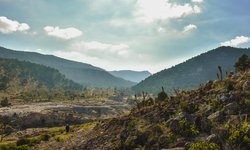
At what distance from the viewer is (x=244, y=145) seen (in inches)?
1537

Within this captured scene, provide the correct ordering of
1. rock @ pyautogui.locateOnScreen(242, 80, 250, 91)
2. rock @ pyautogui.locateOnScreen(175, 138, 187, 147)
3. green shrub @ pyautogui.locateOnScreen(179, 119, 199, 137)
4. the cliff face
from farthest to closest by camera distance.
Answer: rock @ pyautogui.locateOnScreen(242, 80, 250, 91)
green shrub @ pyautogui.locateOnScreen(179, 119, 199, 137)
rock @ pyautogui.locateOnScreen(175, 138, 187, 147)
the cliff face

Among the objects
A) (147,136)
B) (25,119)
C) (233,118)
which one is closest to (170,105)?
(147,136)

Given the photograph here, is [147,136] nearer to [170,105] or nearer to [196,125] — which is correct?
[196,125]

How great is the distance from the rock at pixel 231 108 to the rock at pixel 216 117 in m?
1.15

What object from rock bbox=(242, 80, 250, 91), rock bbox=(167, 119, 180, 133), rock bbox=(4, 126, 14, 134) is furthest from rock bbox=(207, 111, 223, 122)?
rock bbox=(4, 126, 14, 134)

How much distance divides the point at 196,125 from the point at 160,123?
8.16m

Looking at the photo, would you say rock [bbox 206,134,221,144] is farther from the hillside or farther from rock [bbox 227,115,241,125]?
rock [bbox 227,115,241,125]

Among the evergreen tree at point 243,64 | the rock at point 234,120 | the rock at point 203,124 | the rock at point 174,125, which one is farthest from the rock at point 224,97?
the evergreen tree at point 243,64

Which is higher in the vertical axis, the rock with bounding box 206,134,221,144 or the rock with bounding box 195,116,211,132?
the rock with bounding box 195,116,211,132

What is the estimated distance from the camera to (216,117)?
154 feet

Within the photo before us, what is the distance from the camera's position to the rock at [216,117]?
153 feet

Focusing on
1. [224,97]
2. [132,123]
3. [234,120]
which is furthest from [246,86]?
[132,123]

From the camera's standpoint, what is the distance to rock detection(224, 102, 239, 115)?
4705cm

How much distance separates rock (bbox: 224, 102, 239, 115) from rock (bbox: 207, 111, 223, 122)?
45.1 inches
